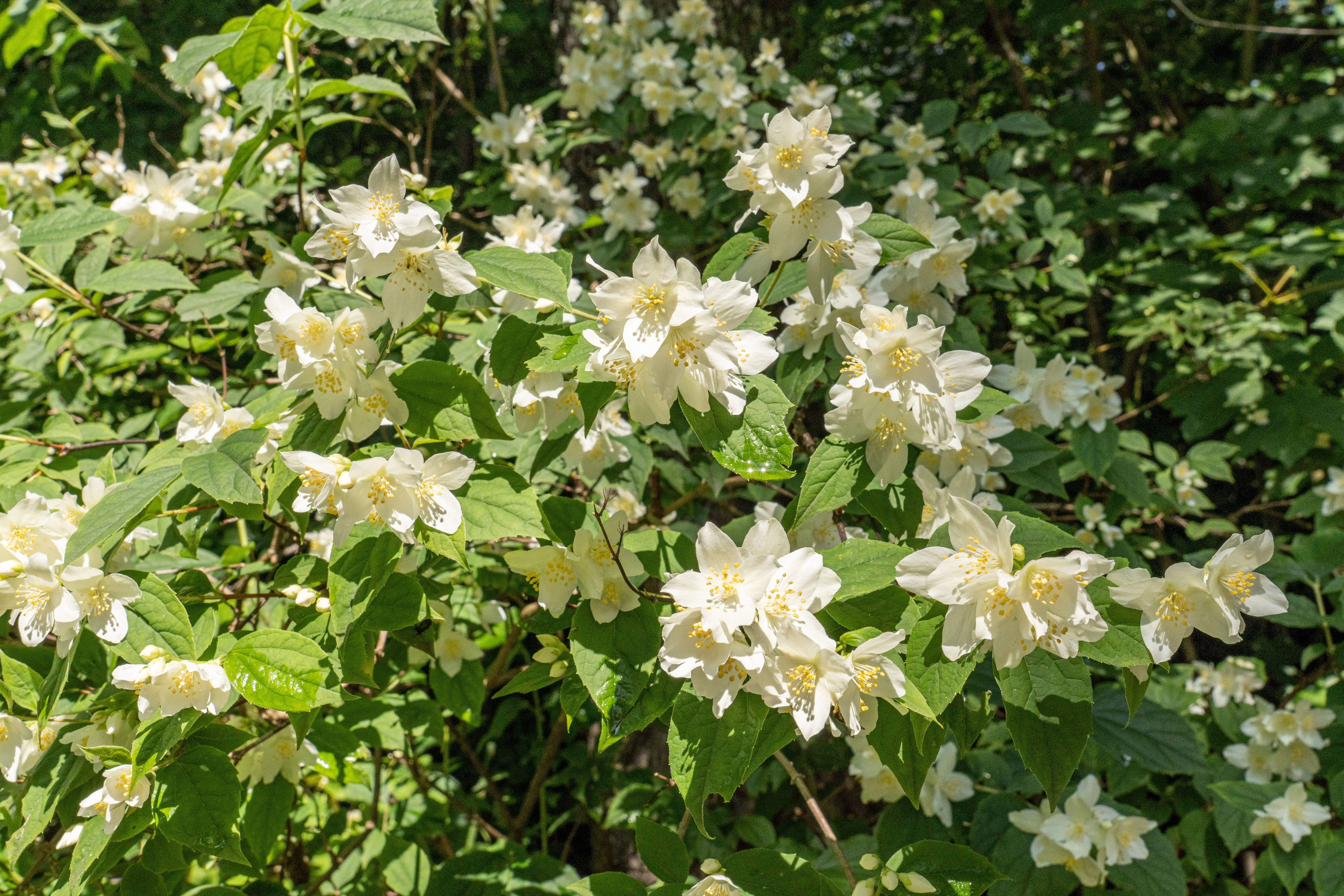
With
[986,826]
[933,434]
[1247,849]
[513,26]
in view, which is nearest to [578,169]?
[513,26]

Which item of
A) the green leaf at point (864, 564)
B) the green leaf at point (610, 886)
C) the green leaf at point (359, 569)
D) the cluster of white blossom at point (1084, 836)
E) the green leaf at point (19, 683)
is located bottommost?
the cluster of white blossom at point (1084, 836)

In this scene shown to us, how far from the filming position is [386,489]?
107 cm

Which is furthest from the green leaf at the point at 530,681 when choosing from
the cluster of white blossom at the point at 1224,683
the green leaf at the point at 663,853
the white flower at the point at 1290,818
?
the cluster of white blossom at the point at 1224,683

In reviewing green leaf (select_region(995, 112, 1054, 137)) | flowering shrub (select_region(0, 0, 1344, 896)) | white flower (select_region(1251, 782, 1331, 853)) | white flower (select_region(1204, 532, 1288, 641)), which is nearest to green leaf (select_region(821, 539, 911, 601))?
flowering shrub (select_region(0, 0, 1344, 896))

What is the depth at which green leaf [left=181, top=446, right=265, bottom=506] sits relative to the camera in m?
1.04

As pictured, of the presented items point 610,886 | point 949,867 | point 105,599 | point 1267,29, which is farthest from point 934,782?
point 1267,29

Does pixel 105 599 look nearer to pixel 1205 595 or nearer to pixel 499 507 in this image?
pixel 499 507

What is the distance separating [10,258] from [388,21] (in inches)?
35.8

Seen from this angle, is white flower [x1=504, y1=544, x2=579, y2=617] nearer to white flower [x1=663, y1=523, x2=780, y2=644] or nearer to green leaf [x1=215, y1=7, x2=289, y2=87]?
white flower [x1=663, y1=523, x2=780, y2=644]

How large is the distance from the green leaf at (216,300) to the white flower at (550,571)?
84 centimetres

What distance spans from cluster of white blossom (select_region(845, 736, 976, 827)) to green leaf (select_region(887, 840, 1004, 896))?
1.57ft

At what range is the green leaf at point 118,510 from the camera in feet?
3.29

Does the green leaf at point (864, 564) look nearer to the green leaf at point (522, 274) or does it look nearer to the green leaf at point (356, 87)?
the green leaf at point (522, 274)

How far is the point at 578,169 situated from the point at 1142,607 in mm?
2610
